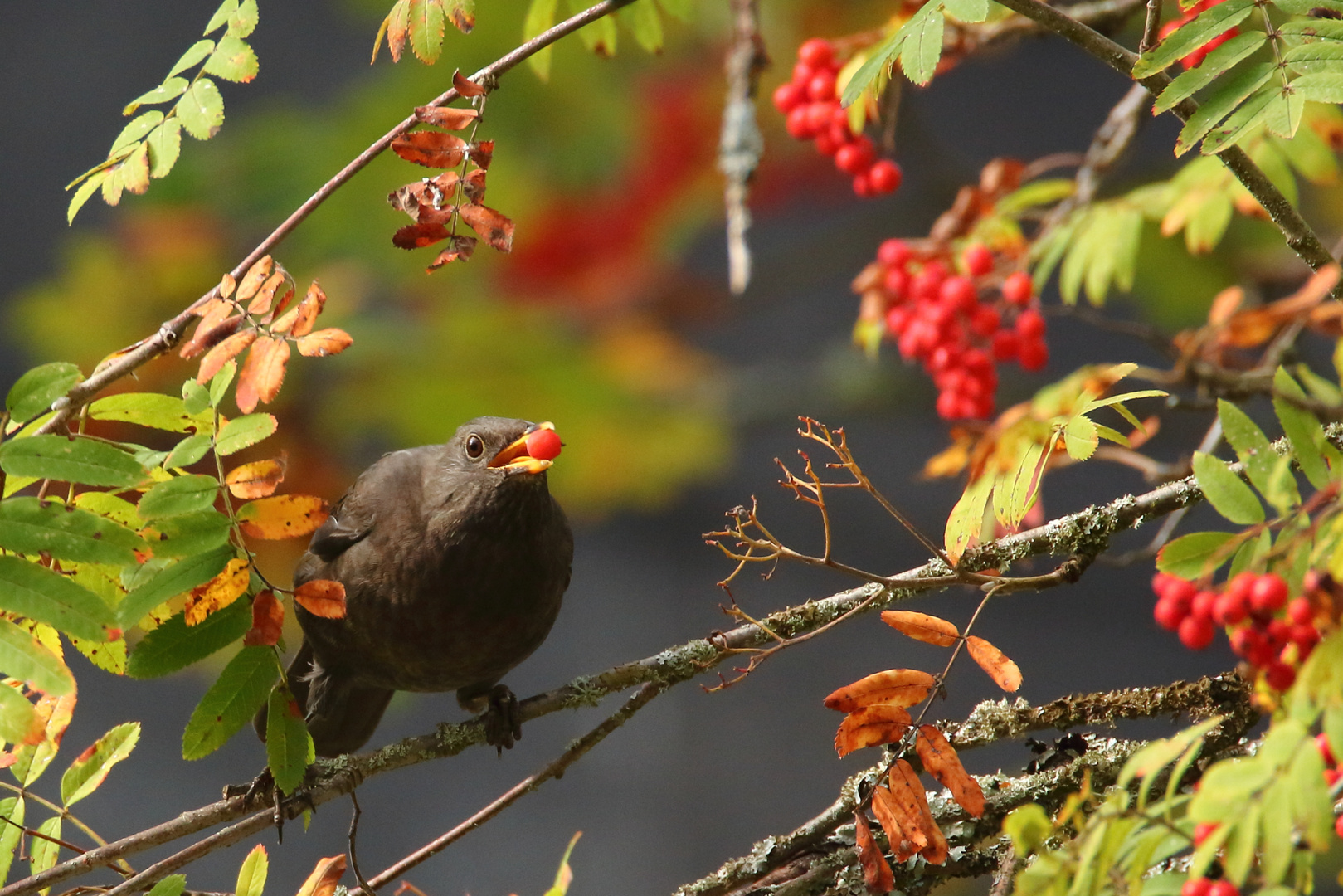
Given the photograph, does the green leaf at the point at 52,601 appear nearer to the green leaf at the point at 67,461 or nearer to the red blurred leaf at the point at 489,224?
the green leaf at the point at 67,461

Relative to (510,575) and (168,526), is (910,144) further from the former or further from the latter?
(168,526)

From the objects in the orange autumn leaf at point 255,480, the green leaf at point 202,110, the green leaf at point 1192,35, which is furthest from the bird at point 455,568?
the green leaf at point 1192,35

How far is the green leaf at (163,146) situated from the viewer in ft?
4.31

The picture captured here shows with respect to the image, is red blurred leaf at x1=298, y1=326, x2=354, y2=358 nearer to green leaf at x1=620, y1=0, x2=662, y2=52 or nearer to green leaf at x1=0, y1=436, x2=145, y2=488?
green leaf at x1=0, y1=436, x2=145, y2=488

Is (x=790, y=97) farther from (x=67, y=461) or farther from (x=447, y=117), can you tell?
(x=67, y=461)

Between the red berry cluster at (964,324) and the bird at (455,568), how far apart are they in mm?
652

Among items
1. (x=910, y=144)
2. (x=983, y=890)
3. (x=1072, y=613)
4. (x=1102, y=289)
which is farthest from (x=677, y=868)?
(x=1102, y=289)

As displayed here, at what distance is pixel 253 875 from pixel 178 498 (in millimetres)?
466

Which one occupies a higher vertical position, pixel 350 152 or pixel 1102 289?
pixel 350 152

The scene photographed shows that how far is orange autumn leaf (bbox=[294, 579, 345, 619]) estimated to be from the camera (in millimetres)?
1263

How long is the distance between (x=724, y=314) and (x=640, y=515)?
34.6 inches

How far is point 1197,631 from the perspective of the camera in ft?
3.00

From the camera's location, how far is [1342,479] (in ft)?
2.91

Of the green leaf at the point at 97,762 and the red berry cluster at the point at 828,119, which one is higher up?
the red berry cluster at the point at 828,119
